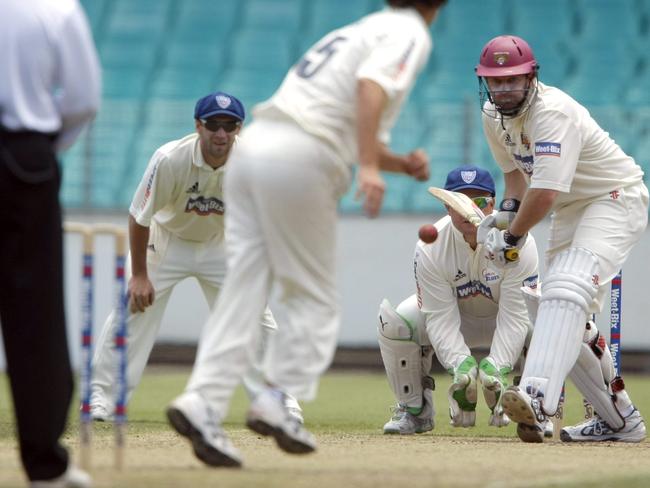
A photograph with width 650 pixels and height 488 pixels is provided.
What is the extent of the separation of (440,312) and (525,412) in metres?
1.20

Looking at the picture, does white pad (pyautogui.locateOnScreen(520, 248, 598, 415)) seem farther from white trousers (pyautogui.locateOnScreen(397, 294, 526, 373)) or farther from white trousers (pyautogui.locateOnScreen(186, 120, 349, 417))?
white trousers (pyautogui.locateOnScreen(186, 120, 349, 417))

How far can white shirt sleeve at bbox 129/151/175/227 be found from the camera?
272 inches

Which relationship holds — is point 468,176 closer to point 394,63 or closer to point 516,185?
point 516,185

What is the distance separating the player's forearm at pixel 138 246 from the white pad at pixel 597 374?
2179 mm

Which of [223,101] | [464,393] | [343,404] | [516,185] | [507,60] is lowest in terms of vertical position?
[343,404]

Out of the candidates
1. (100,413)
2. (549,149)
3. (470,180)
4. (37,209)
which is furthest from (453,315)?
(37,209)

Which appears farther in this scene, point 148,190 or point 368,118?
point 148,190

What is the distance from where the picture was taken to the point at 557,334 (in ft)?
20.4

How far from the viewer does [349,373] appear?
40.6 ft

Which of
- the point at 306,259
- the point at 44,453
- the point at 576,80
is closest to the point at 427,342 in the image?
the point at 306,259

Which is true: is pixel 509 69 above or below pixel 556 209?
above

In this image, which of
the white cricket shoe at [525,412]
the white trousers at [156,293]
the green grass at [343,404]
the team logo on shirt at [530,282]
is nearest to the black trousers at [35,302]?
the green grass at [343,404]

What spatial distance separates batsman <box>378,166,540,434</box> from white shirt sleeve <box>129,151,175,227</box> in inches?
51.6

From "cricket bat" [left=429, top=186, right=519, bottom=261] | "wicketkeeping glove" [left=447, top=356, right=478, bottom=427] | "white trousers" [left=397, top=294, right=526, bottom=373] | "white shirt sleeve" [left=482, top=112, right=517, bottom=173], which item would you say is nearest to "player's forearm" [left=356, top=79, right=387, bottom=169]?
"white shirt sleeve" [left=482, top=112, right=517, bottom=173]
